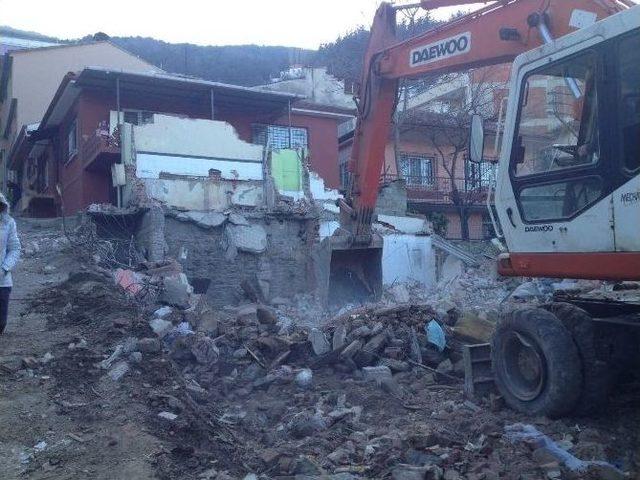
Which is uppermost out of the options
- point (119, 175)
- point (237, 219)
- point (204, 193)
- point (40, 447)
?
point (119, 175)

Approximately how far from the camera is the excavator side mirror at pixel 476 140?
21.4ft

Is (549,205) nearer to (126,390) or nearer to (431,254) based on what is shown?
(126,390)

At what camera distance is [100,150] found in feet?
61.1

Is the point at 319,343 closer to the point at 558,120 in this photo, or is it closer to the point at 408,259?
the point at 558,120

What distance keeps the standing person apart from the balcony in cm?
1132

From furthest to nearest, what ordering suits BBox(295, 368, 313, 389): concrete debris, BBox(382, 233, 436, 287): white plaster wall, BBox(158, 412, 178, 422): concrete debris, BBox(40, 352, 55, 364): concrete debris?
1. BBox(382, 233, 436, 287): white plaster wall
2. BBox(295, 368, 313, 389): concrete debris
3. BBox(40, 352, 55, 364): concrete debris
4. BBox(158, 412, 178, 422): concrete debris

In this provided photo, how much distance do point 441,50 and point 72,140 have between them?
710 inches

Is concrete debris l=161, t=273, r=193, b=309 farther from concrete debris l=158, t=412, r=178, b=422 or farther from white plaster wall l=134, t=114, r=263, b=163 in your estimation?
white plaster wall l=134, t=114, r=263, b=163

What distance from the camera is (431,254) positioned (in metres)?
21.0

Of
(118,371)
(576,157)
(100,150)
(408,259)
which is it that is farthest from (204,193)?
(576,157)

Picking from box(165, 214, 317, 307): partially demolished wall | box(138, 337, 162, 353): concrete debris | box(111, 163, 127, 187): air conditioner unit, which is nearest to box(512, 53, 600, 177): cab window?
box(138, 337, 162, 353): concrete debris

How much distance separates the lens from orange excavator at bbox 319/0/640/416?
5.29 meters

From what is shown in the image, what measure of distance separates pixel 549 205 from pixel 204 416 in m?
3.70

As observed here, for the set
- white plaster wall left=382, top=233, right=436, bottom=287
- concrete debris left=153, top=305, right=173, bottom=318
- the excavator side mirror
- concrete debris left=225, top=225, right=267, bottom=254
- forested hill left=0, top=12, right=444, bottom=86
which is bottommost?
concrete debris left=153, top=305, right=173, bottom=318
